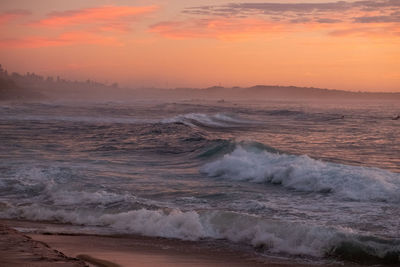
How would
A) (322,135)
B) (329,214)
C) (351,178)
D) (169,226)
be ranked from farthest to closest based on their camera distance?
(322,135) < (351,178) < (329,214) < (169,226)

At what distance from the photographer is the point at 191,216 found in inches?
357

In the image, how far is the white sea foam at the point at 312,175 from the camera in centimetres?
1228

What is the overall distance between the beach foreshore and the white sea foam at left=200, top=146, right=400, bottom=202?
5.24 metres

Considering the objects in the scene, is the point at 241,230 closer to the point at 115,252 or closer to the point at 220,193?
the point at 115,252

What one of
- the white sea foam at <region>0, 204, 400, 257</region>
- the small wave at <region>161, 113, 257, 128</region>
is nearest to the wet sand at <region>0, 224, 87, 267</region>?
the white sea foam at <region>0, 204, 400, 257</region>

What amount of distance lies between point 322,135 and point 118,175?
58.8 feet

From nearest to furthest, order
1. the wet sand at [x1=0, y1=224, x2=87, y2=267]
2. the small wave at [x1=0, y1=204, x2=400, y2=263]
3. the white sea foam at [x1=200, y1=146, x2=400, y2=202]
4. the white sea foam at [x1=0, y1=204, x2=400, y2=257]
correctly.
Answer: the wet sand at [x1=0, y1=224, x2=87, y2=267], the small wave at [x1=0, y1=204, x2=400, y2=263], the white sea foam at [x1=0, y1=204, x2=400, y2=257], the white sea foam at [x1=200, y1=146, x2=400, y2=202]

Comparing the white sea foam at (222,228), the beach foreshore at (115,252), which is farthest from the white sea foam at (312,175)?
the beach foreshore at (115,252)

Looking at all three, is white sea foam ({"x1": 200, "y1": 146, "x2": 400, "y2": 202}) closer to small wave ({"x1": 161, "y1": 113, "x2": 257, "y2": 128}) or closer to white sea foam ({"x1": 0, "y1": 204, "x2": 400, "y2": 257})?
white sea foam ({"x1": 0, "y1": 204, "x2": 400, "y2": 257})

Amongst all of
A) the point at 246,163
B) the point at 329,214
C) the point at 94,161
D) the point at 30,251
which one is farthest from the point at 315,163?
the point at 30,251

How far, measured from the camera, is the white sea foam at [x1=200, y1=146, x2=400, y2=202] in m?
12.3

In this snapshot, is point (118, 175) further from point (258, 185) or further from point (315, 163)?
point (315, 163)

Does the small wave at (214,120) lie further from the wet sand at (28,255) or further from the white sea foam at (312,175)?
the wet sand at (28,255)

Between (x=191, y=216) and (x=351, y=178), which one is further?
(x=351, y=178)
